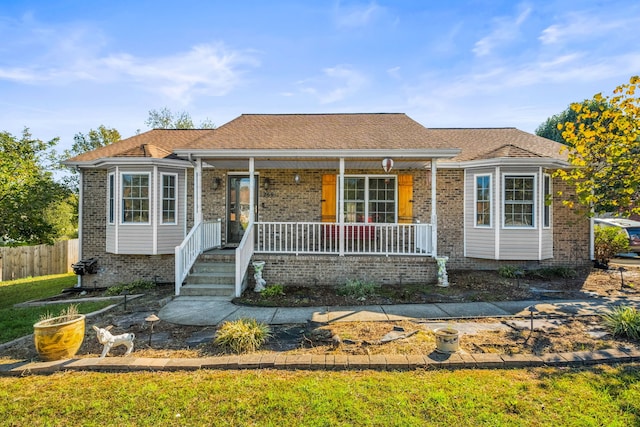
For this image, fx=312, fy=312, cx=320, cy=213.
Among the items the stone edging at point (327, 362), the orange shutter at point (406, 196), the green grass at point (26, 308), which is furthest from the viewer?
the orange shutter at point (406, 196)

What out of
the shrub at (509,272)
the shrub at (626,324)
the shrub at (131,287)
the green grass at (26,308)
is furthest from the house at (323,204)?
the shrub at (626,324)

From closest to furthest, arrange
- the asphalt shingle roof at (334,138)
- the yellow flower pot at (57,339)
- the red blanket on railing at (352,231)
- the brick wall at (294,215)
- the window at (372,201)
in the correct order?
the yellow flower pot at (57,339), the red blanket on railing at (352,231), the asphalt shingle roof at (334,138), the brick wall at (294,215), the window at (372,201)

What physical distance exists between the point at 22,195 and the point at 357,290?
380 inches

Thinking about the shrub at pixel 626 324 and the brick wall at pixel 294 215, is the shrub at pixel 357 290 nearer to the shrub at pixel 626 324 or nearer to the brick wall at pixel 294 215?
the brick wall at pixel 294 215

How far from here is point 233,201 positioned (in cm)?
1049

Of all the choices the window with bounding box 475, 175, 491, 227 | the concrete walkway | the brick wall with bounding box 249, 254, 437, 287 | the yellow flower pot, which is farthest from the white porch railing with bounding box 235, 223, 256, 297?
the window with bounding box 475, 175, 491, 227

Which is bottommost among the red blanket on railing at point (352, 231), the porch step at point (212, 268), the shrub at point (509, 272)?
the shrub at point (509, 272)

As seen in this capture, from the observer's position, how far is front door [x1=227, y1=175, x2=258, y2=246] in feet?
34.2

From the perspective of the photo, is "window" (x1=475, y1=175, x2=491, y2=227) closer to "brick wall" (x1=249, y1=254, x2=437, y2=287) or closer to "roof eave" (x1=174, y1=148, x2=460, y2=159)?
"roof eave" (x1=174, y1=148, x2=460, y2=159)

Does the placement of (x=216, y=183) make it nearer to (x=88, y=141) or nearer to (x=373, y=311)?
(x=373, y=311)

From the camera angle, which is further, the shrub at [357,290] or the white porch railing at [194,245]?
the white porch railing at [194,245]

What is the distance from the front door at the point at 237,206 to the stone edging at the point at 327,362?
257 inches

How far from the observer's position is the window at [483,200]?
9.19 m

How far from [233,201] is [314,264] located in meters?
4.03
